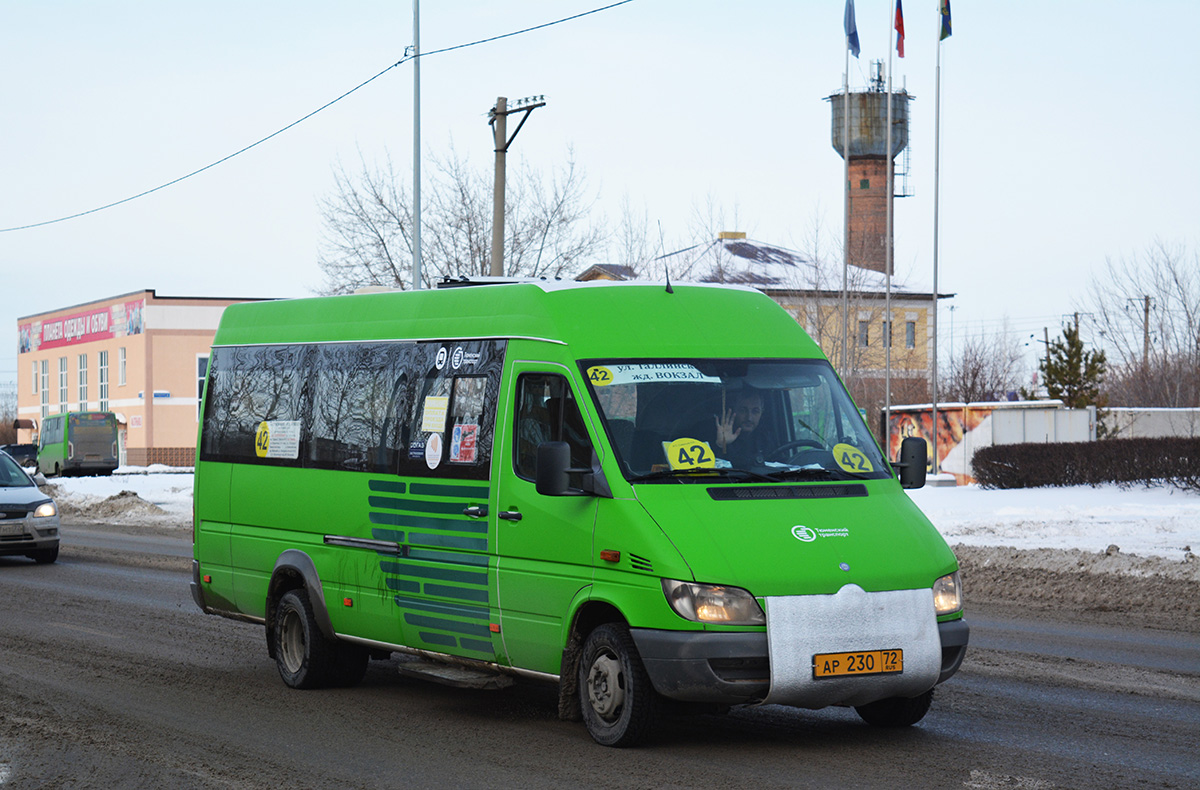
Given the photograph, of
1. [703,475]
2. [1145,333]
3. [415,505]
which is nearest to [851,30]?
[1145,333]

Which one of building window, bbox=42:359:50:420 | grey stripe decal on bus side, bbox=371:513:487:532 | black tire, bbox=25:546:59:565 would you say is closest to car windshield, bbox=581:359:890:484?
grey stripe decal on bus side, bbox=371:513:487:532

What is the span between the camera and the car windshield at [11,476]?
19.9 meters

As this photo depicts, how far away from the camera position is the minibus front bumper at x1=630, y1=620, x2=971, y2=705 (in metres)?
6.82

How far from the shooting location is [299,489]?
966cm

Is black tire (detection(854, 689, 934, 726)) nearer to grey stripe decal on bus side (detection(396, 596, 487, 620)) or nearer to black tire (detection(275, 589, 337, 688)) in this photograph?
grey stripe decal on bus side (detection(396, 596, 487, 620))

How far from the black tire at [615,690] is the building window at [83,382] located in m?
78.6

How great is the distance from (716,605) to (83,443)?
5892cm

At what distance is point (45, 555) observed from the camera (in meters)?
19.6

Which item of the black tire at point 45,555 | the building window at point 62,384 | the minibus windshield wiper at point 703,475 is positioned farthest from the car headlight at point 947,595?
the building window at point 62,384

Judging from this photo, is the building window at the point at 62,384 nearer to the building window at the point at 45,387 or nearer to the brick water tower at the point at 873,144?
the building window at the point at 45,387

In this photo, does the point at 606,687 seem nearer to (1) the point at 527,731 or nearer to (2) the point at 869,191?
(1) the point at 527,731

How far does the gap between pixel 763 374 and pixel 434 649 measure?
2.54 metres

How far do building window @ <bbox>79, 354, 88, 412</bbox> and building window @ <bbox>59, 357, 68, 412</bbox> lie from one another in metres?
2.88

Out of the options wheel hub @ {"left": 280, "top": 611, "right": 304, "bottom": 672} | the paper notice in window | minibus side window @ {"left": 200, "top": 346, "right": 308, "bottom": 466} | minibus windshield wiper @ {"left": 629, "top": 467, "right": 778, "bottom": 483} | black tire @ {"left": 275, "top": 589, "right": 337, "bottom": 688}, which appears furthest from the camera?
minibus side window @ {"left": 200, "top": 346, "right": 308, "bottom": 466}
